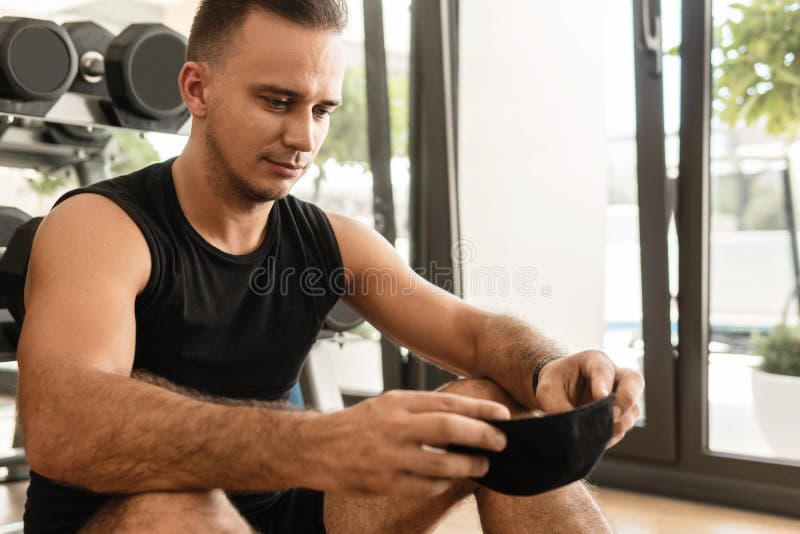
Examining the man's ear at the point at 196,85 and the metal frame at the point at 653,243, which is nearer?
the man's ear at the point at 196,85

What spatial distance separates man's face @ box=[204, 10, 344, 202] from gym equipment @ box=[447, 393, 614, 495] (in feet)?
1.62

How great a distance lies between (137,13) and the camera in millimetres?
2801

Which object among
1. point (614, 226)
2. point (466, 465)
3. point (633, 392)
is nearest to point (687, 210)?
point (614, 226)

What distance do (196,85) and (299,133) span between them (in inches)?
6.9

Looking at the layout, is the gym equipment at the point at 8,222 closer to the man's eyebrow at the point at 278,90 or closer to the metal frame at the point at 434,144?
the man's eyebrow at the point at 278,90

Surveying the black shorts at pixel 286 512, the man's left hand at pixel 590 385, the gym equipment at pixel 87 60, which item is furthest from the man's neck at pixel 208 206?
the gym equipment at pixel 87 60

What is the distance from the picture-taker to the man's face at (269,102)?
111cm

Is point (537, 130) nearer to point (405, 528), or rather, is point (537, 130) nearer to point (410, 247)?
point (410, 247)

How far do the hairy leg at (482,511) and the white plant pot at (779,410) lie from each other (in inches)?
50.7

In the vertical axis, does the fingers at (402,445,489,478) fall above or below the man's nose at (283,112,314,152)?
below

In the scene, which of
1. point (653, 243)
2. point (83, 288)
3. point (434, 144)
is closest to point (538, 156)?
point (434, 144)

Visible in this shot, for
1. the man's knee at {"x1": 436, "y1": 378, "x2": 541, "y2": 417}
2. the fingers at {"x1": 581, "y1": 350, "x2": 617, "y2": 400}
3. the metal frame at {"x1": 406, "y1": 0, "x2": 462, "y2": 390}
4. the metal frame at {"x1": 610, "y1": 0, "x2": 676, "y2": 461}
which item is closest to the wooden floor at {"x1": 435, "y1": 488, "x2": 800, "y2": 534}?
the metal frame at {"x1": 610, "y1": 0, "x2": 676, "y2": 461}

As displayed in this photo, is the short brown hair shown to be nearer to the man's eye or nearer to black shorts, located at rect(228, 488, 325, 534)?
the man's eye

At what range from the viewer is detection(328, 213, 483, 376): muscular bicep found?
1.29 metres
